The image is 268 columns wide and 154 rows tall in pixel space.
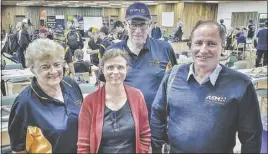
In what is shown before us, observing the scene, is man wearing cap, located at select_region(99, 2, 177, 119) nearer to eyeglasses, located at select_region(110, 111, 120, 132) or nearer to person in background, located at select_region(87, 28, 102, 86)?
eyeglasses, located at select_region(110, 111, 120, 132)

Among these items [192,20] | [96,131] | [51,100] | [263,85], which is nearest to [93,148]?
[96,131]

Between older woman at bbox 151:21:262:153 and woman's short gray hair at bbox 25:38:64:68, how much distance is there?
2.22ft

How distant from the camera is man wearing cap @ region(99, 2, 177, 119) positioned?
6.16 ft

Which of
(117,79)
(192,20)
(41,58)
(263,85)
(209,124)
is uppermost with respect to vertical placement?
(192,20)

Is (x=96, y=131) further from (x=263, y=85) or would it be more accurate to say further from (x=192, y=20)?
(x=192, y=20)

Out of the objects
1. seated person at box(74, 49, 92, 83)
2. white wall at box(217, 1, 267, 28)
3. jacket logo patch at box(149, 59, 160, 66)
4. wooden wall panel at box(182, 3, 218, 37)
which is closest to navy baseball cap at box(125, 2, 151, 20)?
jacket logo patch at box(149, 59, 160, 66)

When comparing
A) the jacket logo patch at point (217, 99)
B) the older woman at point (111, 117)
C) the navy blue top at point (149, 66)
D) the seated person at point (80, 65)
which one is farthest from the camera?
the seated person at point (80, 65)

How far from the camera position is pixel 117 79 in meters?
1.47

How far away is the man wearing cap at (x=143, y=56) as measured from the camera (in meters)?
1.88

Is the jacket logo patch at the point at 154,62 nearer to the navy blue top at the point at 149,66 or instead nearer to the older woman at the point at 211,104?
the navy blue top at the point at 149,66

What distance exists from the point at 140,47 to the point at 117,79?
0.55 meters

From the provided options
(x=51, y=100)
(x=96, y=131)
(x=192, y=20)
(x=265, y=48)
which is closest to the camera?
(x=96, y=131)

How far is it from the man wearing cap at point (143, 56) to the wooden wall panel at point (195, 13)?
16102 mm

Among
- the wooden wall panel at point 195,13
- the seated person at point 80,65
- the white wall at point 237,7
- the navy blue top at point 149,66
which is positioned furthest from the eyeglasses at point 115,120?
the wooden wall panel at point 195,13
